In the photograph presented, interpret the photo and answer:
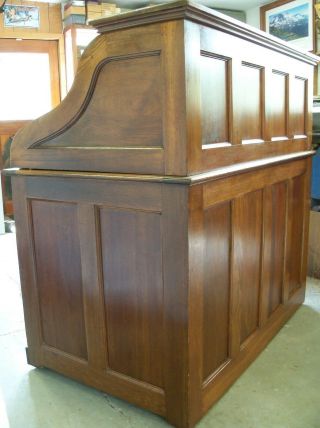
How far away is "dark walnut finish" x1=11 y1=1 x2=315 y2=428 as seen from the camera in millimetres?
1416

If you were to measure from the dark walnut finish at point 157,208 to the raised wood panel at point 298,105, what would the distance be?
0.57 ft

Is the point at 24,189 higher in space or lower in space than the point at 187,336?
higher

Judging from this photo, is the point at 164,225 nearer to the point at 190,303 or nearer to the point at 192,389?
the point at 190,303

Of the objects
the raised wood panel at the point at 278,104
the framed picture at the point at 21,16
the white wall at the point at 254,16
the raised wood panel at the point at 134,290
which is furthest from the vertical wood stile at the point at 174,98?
the white wall at the point at 254,16

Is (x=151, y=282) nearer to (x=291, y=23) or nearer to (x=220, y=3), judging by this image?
(x=291, y=23)

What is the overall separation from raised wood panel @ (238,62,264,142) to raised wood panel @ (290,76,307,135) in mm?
450

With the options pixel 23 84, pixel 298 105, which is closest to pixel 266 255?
pixel 298 105

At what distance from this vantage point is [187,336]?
1514 mm

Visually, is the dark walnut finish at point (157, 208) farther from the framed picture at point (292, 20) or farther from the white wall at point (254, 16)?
the white wall at point (254, 16)

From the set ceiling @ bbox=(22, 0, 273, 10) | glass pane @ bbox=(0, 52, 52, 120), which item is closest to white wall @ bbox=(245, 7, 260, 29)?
ceiling @ bbox=(22, 0, 273, 10)

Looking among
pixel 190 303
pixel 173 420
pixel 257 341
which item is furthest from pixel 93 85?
pixel 257 341

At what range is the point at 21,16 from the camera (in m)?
5.44

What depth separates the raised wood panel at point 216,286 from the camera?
1.62 meters

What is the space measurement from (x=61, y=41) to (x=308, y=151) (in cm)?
431
